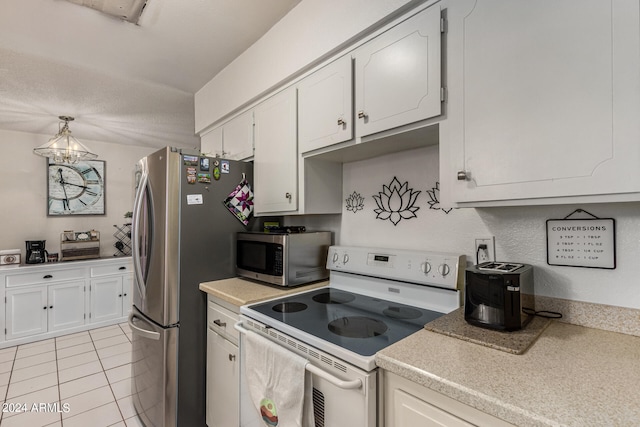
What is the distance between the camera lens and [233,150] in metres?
2.33

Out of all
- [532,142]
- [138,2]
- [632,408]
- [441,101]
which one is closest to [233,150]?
[138,2]

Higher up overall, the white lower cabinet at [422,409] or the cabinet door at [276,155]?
the cabinet door at [276,155]

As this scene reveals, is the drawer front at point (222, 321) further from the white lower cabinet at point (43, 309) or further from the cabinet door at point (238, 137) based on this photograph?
the white lower cabinet at point (43, 309)

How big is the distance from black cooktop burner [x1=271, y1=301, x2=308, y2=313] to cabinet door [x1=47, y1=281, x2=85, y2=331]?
3405 mm

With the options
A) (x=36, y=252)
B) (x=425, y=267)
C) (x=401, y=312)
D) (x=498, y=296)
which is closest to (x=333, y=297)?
(x=401, y=312)

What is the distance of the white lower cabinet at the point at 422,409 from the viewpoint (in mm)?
719

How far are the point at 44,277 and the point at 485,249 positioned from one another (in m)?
4.33

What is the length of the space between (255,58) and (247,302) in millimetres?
1591

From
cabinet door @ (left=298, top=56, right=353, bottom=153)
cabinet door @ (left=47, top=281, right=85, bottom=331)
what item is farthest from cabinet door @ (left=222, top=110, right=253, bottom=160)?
cabinet door @ (left=47, top=281, right=85, bottom=331)

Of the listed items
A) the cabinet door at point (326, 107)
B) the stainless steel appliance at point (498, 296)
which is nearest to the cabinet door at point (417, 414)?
the stainless steel appliance at point (498, 296)

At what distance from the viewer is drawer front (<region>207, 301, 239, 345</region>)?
1569mm

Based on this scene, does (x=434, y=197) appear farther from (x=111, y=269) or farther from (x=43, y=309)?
(x=43, y=309)

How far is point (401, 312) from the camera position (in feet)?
4.44

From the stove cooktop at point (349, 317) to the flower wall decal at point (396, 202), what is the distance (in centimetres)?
46
